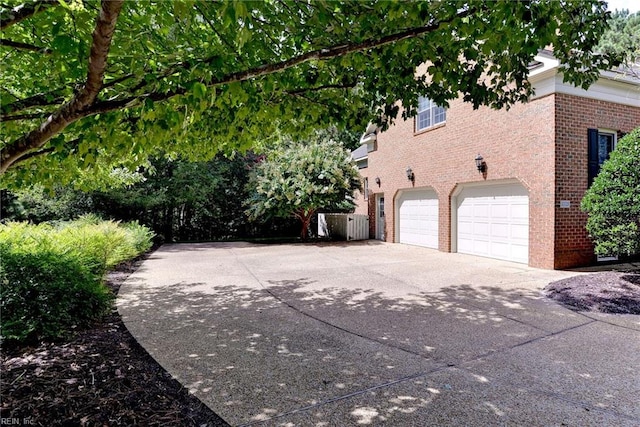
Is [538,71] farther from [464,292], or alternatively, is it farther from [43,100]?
[43,100]

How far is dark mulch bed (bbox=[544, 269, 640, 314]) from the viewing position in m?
5.70

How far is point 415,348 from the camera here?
4.16 metres

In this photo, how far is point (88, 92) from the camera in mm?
2572

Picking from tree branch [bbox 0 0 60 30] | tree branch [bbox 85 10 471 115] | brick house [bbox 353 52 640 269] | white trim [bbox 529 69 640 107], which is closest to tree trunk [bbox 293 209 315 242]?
brick house [bbox 353 52 640 269]

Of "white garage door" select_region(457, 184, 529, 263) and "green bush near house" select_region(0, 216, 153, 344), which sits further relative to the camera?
"white garage door" select_region(457, 184, 529, 263)

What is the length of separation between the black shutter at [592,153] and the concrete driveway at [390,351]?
300 cm

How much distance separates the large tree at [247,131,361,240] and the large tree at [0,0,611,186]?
11.4m

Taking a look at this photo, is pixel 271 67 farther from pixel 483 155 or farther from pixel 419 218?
pixel 419 218

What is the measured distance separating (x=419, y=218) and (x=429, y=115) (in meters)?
3.76

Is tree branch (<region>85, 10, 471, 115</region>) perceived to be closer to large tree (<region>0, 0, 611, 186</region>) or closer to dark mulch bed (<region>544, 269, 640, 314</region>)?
large tree (<region>0, 0, 611, 186</region>)

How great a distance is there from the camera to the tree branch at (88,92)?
218cm

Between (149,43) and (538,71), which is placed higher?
(538,71)

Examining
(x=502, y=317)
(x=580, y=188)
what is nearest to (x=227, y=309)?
(x=502, y=317)

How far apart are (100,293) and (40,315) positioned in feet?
3.55
